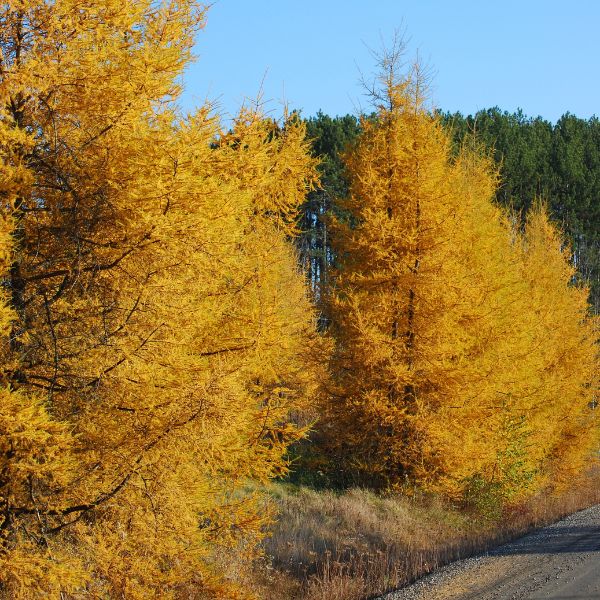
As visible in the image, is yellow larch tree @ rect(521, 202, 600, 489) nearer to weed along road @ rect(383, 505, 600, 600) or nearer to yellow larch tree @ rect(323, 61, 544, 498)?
yellow larch tree @ rect(323, 61, 544, 498)

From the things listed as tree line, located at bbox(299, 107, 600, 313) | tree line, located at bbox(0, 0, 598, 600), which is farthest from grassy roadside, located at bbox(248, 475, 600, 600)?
tree line, located at bbox(299, 107, 600, 313)

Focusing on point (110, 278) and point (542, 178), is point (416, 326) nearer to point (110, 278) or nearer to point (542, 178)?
point (110, 278)

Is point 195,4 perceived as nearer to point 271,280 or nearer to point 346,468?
point 271,280

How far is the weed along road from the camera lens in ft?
26.0

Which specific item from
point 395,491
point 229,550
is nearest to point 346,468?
point 395,491

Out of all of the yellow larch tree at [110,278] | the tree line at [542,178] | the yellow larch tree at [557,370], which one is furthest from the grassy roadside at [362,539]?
the tree line at [542,178]

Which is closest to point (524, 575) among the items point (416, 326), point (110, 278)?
point (416, 326)

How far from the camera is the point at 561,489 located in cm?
2003

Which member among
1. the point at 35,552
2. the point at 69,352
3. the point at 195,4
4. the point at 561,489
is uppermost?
the point at 195,4

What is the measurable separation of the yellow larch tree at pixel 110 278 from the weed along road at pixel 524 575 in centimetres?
343

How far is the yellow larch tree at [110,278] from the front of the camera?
5.50m

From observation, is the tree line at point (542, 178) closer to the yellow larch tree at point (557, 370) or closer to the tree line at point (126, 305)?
the yellow larch tree at point (557, 370)

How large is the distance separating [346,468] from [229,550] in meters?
6.06

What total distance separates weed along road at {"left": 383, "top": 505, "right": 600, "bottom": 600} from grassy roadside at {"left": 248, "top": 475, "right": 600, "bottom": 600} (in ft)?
1.86
